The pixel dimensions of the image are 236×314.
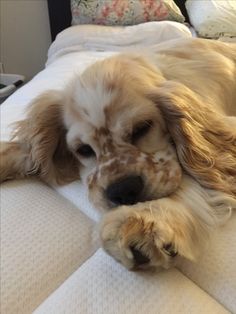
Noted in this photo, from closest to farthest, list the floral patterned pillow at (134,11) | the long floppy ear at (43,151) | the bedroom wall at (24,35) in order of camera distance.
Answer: the long floppy ear at (43,151), the floral patterned pillow at (134,11), the bedroom wall at (24,35)

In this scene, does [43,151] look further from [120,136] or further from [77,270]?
[77,270]

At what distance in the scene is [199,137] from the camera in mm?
1096

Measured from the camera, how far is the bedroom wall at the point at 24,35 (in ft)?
11.0

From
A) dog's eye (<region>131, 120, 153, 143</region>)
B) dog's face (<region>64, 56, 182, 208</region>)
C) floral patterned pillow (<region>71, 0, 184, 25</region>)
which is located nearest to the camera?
dog's face (<region>64, 56, 182, 208</region>)

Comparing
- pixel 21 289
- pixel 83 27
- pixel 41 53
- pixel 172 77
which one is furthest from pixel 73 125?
pixel 41 53

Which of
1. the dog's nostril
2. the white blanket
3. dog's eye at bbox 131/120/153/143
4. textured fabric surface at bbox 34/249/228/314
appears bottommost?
the white blanket

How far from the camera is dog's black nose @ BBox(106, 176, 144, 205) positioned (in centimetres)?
94

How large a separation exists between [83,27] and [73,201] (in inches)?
73.7

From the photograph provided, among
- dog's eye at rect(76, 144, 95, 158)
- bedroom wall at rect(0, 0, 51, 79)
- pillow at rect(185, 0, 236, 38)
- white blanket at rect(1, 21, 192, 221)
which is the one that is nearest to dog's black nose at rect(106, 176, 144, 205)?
dog's eye at rect(76, 144, 95, 158)

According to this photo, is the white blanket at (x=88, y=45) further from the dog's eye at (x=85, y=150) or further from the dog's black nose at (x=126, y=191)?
the dog's black nose at (x=126, y=191)

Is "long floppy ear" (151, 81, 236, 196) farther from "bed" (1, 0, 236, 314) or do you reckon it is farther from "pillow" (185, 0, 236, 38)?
"pillow" (185, 0, 236, 38)

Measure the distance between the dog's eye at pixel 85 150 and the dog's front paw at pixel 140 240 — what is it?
36 cm

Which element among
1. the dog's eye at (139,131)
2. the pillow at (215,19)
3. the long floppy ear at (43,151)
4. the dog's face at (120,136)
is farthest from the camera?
the pillow at (215,19)

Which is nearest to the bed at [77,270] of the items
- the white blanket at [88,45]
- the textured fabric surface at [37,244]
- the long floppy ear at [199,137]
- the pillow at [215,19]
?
the textured fabric surface at [37,244]
